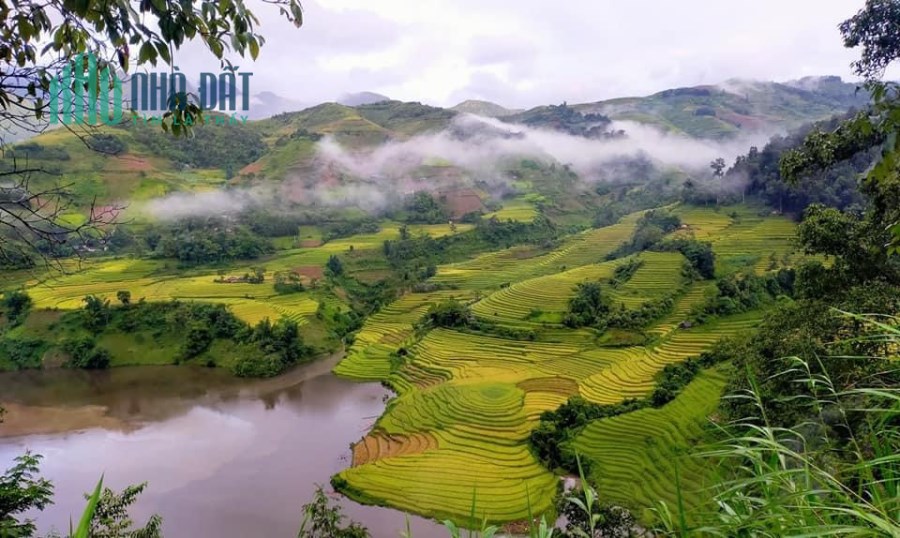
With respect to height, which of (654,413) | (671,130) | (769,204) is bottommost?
(654,413)

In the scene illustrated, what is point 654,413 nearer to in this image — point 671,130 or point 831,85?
point 671,130

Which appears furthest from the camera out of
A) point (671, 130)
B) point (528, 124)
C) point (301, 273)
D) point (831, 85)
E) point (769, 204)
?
point (831, 85)

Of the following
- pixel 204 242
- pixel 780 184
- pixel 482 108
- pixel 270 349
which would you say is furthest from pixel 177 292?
pixel 482 108

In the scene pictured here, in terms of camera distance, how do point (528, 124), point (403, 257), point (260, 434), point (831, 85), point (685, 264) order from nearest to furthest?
point (260, 434) < point (685, 264) < point (403, 257) < point (528, 124) < point (831, 85)

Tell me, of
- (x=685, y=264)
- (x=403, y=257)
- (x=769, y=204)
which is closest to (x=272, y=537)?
(x=685, y=264)

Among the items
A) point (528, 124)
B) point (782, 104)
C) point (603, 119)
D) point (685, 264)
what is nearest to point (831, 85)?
point (782, 104)

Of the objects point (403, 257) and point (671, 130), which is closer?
point (403, 257)

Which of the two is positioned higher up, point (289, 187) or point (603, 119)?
point (603, 119)
